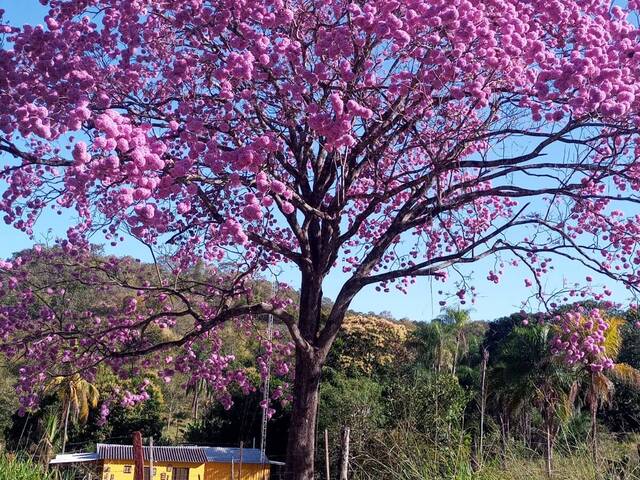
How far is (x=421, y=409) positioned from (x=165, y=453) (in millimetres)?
9491

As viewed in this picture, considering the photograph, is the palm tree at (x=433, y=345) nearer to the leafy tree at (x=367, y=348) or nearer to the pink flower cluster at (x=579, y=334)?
the leafy tree at (x=367, y=348)

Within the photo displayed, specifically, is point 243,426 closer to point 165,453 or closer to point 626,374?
point 165,453

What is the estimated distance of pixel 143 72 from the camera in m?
7.44

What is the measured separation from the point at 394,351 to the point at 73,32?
75.3 ft

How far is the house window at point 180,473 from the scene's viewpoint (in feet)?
71.5

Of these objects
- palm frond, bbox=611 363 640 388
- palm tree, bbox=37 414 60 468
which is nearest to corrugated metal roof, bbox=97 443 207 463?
palm tree, bbox=37 414 60 468

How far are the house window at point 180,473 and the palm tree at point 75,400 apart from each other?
3389mm

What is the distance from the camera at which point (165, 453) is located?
2208cm

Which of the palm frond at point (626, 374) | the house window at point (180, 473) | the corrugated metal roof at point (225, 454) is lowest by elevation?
the house window at point (180, 473)

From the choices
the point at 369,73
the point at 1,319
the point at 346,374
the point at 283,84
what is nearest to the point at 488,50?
the point at 369,73

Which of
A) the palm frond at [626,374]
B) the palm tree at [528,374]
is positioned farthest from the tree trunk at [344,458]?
the palm frond at [626,374]

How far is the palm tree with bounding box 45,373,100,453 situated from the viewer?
21.0 meters

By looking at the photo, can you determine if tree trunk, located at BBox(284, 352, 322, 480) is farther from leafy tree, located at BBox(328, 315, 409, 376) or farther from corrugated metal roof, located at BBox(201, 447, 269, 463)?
leafy tree, located at BBox(328, 315, 409, 376)

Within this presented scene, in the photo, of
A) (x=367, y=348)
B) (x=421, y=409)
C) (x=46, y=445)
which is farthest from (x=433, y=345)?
(x=46, y=445)
